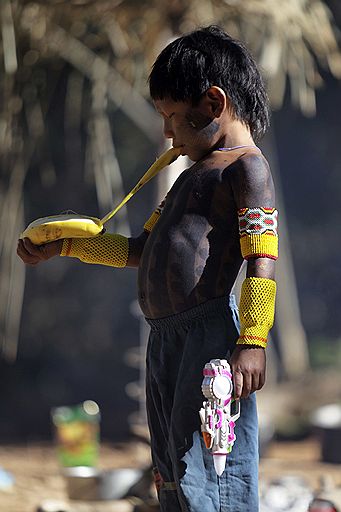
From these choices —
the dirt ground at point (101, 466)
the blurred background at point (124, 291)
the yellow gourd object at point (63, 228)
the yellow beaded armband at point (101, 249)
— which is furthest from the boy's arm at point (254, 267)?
the blurred background at point (124, 291)

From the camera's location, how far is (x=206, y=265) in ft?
7.25

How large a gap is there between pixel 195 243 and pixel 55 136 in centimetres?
591

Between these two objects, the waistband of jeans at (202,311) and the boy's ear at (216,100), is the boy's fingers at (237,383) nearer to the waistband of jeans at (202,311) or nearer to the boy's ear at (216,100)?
the waistband of jeans at (202,311)

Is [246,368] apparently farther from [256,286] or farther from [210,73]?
[210,73]

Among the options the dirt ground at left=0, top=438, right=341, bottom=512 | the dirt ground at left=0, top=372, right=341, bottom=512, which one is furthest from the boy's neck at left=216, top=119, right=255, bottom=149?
the dirt ground at left=0, top=372, right=341, bottom=512

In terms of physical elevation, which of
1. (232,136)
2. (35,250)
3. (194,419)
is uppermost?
(232,136)

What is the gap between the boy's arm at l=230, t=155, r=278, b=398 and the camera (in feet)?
6.84

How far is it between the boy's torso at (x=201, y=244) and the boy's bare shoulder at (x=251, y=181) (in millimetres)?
10

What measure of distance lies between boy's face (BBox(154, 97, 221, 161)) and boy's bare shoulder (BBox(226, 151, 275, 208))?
11cm

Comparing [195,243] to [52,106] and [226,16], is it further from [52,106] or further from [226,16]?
[52,106]

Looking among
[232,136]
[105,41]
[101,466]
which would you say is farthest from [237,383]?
[101,466]

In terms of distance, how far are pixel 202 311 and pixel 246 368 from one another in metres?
0.20

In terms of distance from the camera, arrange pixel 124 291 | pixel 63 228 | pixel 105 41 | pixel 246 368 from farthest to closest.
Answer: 1. pixel 124 291
2. pixel 105 41
3. pixel 63 228
4. pixel 246 368

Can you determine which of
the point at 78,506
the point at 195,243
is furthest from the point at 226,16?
the point at 195,243
